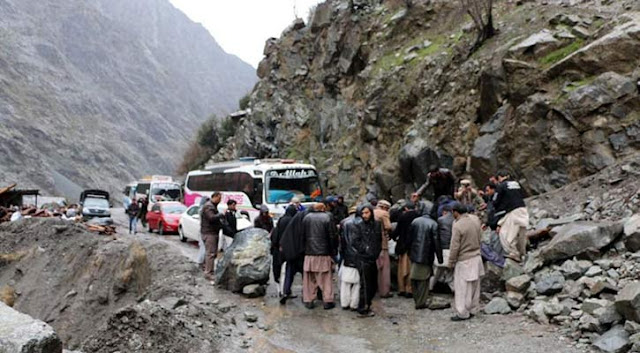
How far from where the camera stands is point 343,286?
372 inches

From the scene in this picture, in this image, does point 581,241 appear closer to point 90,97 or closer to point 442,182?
point 442,182

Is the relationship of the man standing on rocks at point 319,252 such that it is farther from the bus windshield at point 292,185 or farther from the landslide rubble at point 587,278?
the bus windshield at point 292,185

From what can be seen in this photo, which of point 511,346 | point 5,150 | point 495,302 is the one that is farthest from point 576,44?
point 5,150

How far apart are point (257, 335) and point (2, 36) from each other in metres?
101

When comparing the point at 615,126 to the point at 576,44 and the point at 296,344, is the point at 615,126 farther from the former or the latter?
the point at 296,344

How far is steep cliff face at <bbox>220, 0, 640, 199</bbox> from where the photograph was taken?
1362 cm

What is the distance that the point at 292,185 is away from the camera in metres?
19.3

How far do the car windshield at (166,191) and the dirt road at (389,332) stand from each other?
2330 centimetres

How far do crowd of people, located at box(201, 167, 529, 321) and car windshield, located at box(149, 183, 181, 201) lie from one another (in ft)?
74.2

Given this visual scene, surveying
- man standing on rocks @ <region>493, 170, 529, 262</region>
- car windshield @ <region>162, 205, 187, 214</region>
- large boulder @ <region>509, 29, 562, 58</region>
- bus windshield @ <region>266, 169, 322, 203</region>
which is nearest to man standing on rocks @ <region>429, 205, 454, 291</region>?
man standing on rocks @ <region>493, 170, 529, 262</region>

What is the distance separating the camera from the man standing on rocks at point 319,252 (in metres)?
9.50

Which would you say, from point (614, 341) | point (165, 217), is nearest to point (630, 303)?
point (614, 341)

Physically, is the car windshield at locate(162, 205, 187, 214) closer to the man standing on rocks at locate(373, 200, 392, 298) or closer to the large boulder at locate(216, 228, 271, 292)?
the large boulder at locate(216, 228, 271, 292)

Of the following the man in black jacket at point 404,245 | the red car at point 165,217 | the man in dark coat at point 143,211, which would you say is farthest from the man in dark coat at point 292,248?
the man in dark coat at point 143,211
